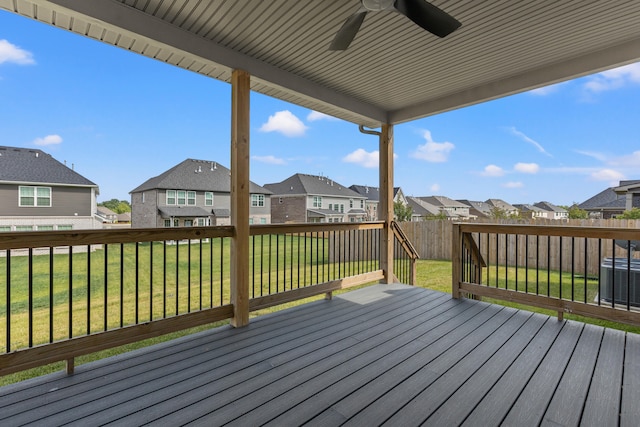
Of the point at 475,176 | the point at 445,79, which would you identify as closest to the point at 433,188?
the point at 475,176

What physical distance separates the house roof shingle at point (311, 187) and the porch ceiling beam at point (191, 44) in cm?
1319

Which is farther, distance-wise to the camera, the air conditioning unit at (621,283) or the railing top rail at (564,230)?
the air conditioning unit at (621,283)

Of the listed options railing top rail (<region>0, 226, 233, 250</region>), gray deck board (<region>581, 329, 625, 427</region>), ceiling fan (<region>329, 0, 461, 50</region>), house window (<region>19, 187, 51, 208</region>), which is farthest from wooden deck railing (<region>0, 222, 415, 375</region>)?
gray deck board (<region>581, 329, 625, 427</region>)

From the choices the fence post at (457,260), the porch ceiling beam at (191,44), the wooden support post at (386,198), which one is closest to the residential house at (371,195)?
the wooden support post at (386,198)

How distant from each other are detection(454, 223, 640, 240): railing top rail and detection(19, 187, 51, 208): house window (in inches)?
167

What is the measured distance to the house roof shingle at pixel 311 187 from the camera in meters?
17.8

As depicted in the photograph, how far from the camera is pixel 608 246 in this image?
6.36 m

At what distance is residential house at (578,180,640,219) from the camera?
6355 mm

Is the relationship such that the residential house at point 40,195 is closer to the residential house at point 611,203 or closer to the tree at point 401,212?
the residential house at point 611,203

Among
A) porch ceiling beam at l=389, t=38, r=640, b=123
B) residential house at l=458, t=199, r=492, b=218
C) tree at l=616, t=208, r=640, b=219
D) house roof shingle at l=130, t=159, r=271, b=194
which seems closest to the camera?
porch ceiling beam at l=389, t=38, r=640, b=123

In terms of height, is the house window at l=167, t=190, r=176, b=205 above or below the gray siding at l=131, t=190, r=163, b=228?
above

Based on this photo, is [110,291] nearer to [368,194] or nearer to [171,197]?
[171,197]

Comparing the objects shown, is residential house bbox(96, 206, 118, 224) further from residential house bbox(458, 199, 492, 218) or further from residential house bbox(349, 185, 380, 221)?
residential house bbox(458, 199, 492, 218)

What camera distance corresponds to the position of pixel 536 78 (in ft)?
10.5
